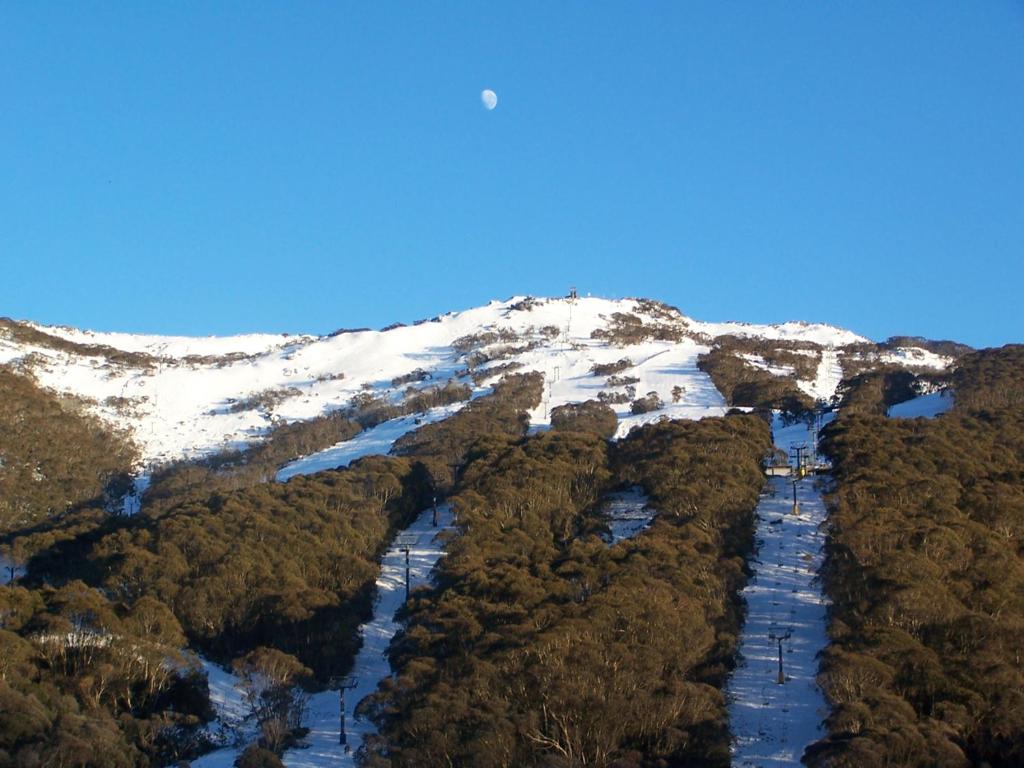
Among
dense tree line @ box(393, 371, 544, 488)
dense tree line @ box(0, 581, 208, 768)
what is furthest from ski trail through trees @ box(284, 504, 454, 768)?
dense tree line @ box(393, 371, 544, 488)

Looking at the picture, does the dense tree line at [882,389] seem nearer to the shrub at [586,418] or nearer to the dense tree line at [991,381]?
the dense tree line at [991,381]

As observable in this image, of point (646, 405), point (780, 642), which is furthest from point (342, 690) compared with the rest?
point (646, 405)


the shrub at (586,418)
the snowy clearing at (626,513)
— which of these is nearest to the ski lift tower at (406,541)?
the snowy clearing at (626,513)

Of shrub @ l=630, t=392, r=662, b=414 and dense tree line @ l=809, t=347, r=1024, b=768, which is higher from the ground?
shrub @ l=630, t=392, r=662, b=414

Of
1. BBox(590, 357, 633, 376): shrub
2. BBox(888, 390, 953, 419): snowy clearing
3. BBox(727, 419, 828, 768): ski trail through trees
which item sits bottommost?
BBox(727, 419, 828, 768): ski trail through trees

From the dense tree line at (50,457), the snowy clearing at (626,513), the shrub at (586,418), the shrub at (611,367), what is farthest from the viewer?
the shrub at (611,367)

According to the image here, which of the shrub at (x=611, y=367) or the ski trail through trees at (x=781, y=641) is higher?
the shrub at (x=611, y=367)

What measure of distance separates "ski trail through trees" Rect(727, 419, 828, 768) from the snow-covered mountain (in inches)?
1205

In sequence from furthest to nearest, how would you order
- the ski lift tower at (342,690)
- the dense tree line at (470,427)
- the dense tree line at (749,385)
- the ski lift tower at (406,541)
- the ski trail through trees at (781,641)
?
the dense tree line at (749,385) < the dense tree line at (470,427) < the ski lift tower at (406,541) < the ski lift tower at (342,690) < the ski trail through trees at (781,641)

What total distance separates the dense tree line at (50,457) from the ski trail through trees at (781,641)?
1548 inches

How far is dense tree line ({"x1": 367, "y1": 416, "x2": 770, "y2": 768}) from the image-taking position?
23.1m

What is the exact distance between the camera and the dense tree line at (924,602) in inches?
850

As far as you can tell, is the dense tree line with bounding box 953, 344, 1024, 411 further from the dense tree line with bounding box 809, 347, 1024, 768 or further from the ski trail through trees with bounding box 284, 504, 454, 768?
the ski trail through trees with bounding box 284, 504, 454, 768

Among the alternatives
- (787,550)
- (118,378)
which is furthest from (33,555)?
(118,378)
